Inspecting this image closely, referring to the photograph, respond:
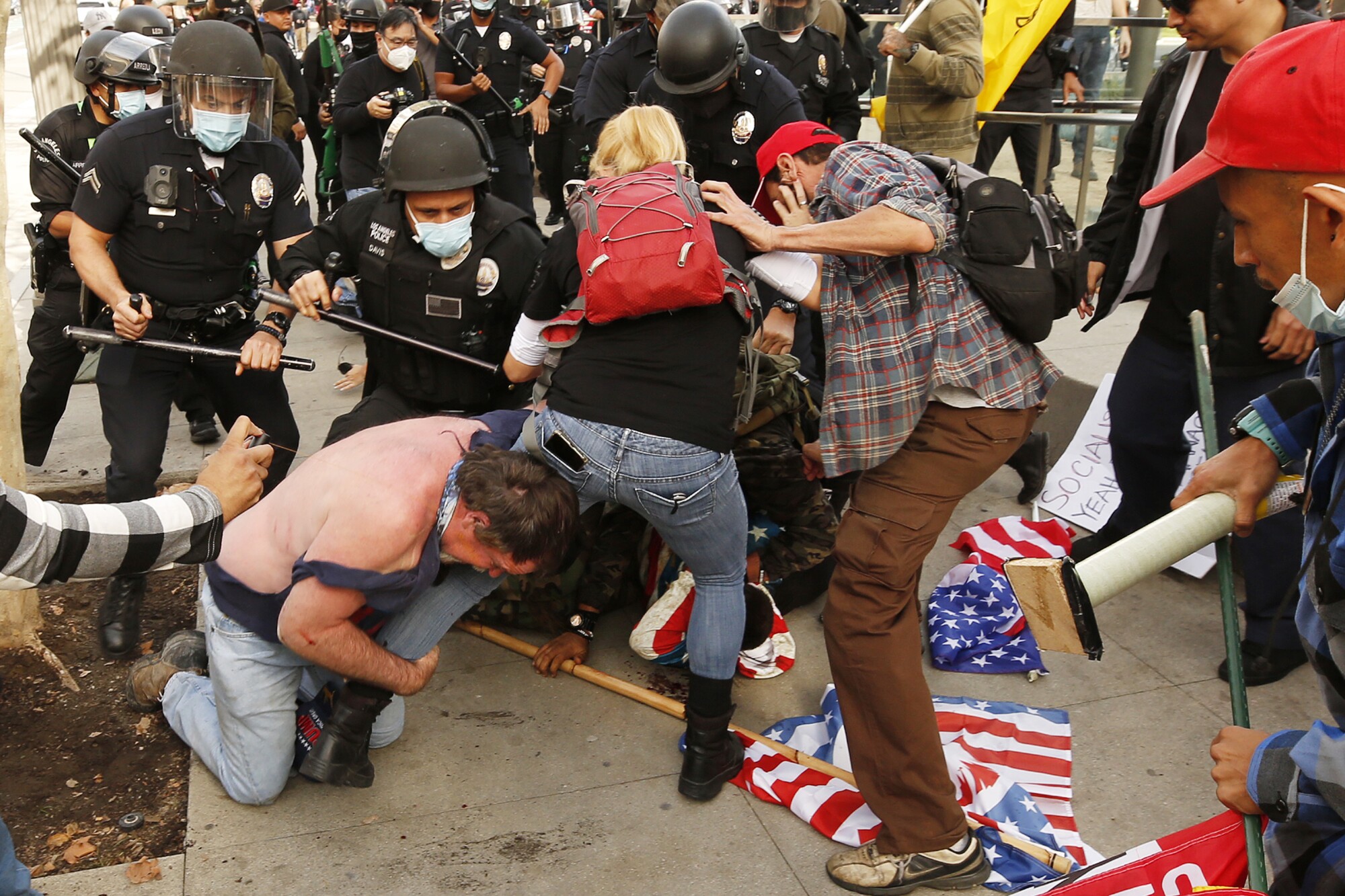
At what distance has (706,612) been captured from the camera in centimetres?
Result: 307

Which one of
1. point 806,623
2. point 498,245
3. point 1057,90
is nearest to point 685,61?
point 498,245

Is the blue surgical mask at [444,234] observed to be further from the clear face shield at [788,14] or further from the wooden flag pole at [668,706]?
the clear face shield at [788,14]

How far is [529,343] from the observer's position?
3.22 m

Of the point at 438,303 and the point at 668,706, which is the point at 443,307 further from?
the point at 668,706

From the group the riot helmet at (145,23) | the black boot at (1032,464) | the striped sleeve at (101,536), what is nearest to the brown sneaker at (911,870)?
the striped sleeve at (101,536)

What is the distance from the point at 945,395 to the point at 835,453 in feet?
0.97

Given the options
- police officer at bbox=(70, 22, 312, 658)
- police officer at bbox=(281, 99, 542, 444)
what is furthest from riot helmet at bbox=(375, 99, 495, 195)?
police officer at bbox=(70, 22, 312, 658)

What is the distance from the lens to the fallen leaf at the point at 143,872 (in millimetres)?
2809

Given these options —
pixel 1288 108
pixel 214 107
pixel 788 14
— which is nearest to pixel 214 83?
pixel 214 107

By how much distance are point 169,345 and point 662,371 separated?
6.45 ft

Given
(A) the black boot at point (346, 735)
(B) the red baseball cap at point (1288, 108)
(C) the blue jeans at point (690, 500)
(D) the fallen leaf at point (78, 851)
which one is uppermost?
(B) the red baseball cap at point (1288, 108)

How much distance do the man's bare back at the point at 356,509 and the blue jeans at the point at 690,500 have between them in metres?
0.30

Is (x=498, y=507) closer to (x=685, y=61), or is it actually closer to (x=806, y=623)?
Result: (x=806, y=623)

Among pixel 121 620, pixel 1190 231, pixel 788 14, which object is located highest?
pixel 788 14
